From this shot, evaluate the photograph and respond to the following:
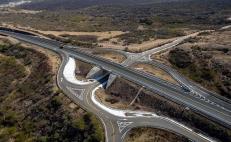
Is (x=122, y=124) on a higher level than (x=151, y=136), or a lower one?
higher

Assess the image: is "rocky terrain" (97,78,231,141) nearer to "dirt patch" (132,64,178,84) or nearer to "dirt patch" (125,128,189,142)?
"dirt patch" (125,128,189,142)

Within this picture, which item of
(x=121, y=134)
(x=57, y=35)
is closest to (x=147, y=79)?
(x=121, y=134)

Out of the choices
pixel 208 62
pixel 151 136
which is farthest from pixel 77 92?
pixel 208 62

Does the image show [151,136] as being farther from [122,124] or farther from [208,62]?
[208,62]

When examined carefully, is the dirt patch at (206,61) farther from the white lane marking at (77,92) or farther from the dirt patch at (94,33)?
the dirt patch at (94,33)

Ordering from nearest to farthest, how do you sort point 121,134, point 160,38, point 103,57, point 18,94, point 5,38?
point 121,134 → point 18,94 → point 103,57 → point 160,38 → point 5,38

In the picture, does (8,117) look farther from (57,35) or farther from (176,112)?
(57,35)
